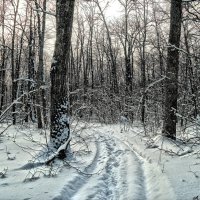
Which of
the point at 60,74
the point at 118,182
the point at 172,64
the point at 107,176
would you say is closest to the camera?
the point at 118,182

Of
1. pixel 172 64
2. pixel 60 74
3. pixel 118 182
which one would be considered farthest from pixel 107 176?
pixel 172 64

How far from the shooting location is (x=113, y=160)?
8.88 metres

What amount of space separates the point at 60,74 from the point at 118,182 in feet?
10.7

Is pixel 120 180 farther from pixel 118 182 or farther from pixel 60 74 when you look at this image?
pixel 60 74

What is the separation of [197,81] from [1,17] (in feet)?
74.0

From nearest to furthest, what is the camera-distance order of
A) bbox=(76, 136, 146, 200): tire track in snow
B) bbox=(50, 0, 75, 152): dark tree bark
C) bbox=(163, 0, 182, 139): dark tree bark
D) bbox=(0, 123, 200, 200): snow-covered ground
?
bbox=(0, 123, 200, 200): snow-covered ground → bbox=(76, 136, 146, 200): tire track in snow → bbox=(50, 0, 75, 152): dark tree bark → bbox=(163, 0, 182, 139): dark tree bark

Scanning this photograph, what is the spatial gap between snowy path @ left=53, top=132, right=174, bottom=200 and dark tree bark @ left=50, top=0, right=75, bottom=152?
1.17m

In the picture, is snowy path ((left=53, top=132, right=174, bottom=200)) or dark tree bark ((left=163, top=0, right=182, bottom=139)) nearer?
snowy path ((left=53, top=132, right=174, bottom=200))

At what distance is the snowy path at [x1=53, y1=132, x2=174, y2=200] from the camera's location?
561 cm

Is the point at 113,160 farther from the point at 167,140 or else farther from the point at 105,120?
the point at 105,120

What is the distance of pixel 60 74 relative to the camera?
334 inches

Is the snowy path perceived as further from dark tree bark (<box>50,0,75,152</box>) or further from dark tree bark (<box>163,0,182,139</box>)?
dark tree bark (<box>163,0,182,139</box>)

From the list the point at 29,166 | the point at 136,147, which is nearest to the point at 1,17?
the point at 136,147

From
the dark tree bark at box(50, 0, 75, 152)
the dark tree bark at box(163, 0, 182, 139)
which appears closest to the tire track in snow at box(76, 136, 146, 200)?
the dark tree bark at box(50, 0, 75, 152)
